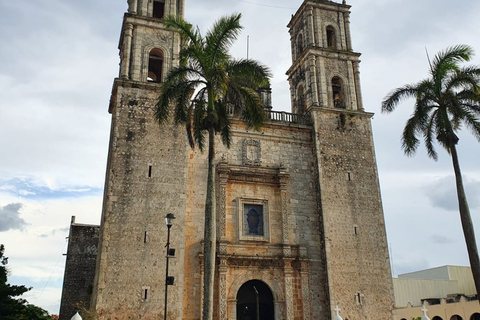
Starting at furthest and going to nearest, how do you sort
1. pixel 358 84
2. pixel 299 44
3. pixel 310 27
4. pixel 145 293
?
pixel 299 44 < pixel 310 27 < pixel 358 84 < pixel 145 293

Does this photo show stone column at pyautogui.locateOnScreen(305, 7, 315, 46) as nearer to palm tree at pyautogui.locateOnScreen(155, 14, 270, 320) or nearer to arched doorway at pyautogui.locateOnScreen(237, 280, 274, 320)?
palm tree at pyautogui.locateOnScreen(155, 14, 270, 320)

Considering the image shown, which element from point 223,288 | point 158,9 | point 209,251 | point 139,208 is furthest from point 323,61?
point 209,251

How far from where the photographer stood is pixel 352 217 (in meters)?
21.3

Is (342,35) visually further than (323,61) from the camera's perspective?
Yes

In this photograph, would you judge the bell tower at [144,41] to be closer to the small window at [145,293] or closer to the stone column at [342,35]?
the stone column at [342,35]

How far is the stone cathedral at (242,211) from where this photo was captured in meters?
18.2

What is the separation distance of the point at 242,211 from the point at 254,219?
0.68m

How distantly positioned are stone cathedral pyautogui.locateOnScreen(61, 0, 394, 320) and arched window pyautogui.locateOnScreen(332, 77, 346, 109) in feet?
1.07

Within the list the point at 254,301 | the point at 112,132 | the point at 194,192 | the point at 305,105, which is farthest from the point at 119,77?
the point at 254,301

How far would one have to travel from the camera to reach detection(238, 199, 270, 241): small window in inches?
793

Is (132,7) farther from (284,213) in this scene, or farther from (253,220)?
(284,213)

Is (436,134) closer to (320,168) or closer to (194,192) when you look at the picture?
(320,168)

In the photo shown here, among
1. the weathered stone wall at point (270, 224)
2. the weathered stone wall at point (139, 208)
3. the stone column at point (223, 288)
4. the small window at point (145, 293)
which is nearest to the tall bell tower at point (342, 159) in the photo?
the weathered stone wall at point (270, 224)

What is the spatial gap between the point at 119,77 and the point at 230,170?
6.44 m
